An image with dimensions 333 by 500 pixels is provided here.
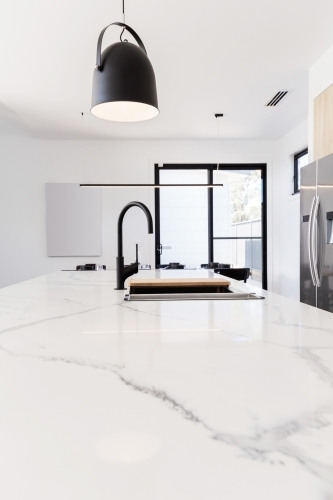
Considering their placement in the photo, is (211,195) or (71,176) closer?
(71,176)

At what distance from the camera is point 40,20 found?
2.77 m

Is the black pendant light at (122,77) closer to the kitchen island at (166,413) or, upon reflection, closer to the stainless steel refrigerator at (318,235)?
the kitchen island at (166,413)

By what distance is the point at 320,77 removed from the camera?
133 inches

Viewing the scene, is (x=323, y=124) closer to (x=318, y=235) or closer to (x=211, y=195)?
(x=318, y=235)

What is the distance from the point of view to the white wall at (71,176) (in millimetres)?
5934

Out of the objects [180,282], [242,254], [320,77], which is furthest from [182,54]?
[242,254]

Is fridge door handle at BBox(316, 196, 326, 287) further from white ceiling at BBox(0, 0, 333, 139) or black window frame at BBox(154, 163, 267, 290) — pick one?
black window frame at BBox(154, 163, 267, 290)

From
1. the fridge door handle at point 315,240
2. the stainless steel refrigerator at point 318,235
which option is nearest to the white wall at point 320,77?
the stainless steel refrigerator at point 318,235

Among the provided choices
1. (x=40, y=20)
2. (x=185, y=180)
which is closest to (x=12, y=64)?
(x=40, y=20)

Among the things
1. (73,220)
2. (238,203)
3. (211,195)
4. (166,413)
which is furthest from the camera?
(238,203)

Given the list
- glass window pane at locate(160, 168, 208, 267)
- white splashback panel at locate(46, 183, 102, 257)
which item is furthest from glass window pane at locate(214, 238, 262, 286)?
white splashback panel at locate(46, 183, 102, 257)

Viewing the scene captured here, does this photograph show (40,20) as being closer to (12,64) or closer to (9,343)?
(12,64)

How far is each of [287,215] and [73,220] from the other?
331cm

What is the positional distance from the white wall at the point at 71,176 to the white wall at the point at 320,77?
256 centimetres
